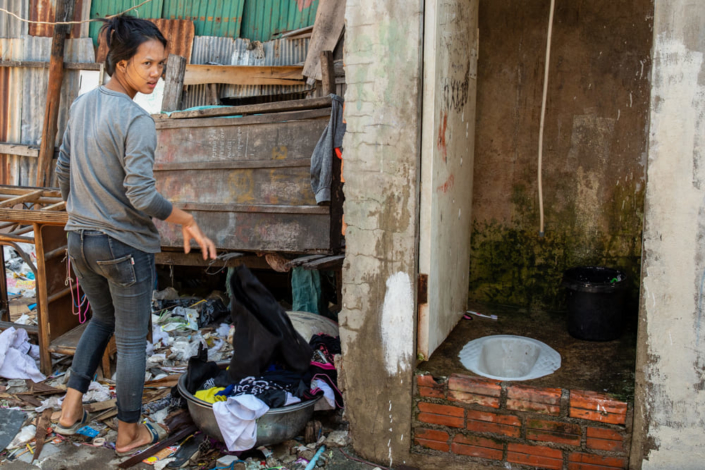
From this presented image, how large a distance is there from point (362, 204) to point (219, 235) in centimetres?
257

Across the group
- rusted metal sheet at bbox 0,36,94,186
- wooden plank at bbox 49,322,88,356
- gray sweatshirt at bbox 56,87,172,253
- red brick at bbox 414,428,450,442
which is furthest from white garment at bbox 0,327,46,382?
rusted metal sheet at bbox 0,36,94,186

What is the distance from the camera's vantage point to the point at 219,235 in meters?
5.23

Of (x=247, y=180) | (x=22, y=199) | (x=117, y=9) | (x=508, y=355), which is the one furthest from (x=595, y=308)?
(x=117, y=9)

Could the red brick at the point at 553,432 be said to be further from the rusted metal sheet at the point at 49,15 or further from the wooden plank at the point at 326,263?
the rusted metal sheet at the point at 49,15

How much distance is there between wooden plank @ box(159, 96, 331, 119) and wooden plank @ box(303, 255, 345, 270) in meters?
1.27

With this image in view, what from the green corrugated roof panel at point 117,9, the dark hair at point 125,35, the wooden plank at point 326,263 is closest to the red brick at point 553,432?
the wooden plank at point 326,263

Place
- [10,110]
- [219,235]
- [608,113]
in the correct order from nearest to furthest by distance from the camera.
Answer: [608,113]
[219,235]
[10,110]

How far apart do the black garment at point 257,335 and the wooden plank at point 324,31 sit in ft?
11.2

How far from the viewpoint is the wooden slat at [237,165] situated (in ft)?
16.0

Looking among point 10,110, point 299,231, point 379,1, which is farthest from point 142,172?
point 10,110

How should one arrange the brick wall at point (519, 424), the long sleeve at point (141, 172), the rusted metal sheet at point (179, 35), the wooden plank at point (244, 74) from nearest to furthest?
the long sleeve at point (141, 172)
the brick wall at point (519, 424)
the wooden plank at point (244, 74)
the rusted metal sheet at point (179, 35)

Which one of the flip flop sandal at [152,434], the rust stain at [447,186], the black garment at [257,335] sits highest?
the rust stain at [447,186]

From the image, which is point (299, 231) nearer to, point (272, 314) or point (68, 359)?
point (272, 314)

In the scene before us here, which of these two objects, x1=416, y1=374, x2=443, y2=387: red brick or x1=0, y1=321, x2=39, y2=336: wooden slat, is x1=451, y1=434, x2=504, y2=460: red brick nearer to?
x1=416, y1=374, x2=443, y2=387: red brick
